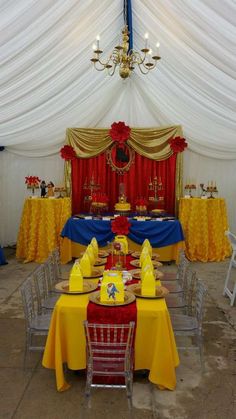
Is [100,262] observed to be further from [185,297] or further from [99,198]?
[99,198]

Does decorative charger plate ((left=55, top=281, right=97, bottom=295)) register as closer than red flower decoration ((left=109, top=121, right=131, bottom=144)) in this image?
Yes

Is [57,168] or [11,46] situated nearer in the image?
[11,46]

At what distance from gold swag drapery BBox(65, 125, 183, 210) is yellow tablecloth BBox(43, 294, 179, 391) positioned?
207 inches

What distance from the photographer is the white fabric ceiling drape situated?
372 cm

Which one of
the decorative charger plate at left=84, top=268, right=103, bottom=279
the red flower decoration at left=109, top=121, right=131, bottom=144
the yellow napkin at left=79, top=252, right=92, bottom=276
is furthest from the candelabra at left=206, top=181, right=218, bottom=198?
the yellow napkin at left=79, top=252, right=92, bottom=276

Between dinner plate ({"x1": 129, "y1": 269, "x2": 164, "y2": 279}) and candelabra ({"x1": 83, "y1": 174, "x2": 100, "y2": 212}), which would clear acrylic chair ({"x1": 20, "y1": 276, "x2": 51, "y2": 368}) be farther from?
candelabra ({"x1": 83, "y1": 174, "x2": 100, "y2": 212})

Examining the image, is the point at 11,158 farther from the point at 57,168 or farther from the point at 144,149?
the point at 144,149

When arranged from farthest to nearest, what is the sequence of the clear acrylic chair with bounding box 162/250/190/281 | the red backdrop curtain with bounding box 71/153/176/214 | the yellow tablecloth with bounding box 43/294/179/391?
the red backdrop curtain with bounding box 71/153/176/214 < the clear acrylic chair with bounding box 162/250/190/281 < the yellow tablecloth with bounding box 43/294/179/391

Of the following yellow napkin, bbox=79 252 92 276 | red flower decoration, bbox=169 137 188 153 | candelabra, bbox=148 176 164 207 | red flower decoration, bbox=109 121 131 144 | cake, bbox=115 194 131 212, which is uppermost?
red flower decoration, bbox=109 121 131 144

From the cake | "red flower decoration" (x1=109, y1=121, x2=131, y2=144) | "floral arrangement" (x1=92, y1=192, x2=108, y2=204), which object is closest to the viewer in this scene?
"red flower decoration" (x1=109, y1=121, x2=131, y2=144)

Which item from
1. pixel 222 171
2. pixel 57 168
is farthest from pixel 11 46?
pixel 222 171

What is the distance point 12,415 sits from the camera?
2832 mm

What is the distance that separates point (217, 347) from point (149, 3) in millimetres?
4185

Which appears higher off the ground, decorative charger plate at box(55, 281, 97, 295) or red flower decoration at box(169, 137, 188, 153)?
red flower decoration at box(169, 137, 188, 153)
